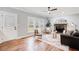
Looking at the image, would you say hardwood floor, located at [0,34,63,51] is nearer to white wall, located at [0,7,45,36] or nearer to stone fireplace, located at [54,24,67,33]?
white wall, located at [0,7,45,36]

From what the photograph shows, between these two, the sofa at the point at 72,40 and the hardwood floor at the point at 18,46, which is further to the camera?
the sofa at the point at 72,40

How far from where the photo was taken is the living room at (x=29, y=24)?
7.41 feet

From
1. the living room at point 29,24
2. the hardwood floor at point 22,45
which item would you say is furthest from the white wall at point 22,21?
the hardwood floor at point 22,45

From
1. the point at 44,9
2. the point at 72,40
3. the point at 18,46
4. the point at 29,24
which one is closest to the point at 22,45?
the point at 18,46

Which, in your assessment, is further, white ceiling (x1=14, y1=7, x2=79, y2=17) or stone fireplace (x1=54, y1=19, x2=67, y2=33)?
stone fireplace (x1=54, y1=19, x2=67, y2=33)

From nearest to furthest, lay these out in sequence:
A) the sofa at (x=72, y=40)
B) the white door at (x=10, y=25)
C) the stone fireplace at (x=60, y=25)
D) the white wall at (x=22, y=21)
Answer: the white door at (x=10, y=25)
the white wall at (x=22, y=21)
the stone fireplace at (x=60, y=25)
the sofa at (x=72, y=40)

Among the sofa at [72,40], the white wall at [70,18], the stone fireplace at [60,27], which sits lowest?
the sofa at [72,40]

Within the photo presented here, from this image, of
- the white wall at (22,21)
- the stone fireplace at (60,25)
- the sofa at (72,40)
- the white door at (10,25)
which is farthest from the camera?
the sofa at (72,40)

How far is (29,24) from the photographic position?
241 cm

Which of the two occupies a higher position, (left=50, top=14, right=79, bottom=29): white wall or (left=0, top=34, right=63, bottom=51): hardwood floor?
(left=50, top=14, right=79, bottom=29): white wall

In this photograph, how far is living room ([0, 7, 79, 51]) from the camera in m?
2.26

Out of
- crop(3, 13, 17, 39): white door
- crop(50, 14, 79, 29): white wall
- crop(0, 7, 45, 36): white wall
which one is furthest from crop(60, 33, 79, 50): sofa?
crop(3, 13, 17, 39): white door

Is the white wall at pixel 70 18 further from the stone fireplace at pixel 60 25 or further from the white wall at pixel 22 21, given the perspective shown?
the white wall at pixel 22 21
